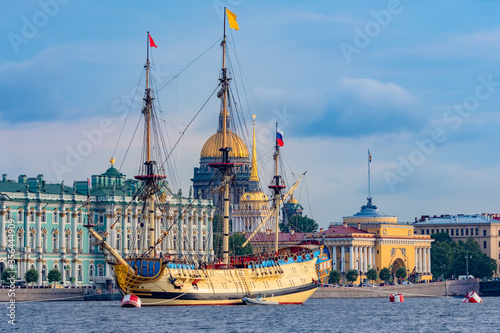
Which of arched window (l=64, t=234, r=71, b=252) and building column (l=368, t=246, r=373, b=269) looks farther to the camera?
building column (l=368, t=246, r=373, b=269)

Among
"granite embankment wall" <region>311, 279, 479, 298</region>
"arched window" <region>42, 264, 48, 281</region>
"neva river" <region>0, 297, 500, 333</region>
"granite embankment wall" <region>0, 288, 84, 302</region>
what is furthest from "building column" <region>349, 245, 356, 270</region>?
"neva river" <region>0, 297, 500, 333</region>

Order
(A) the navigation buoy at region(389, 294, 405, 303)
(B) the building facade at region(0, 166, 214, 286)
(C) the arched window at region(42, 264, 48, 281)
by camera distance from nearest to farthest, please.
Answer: (A) the navigation buoy at region(389, 294, 405, 303) < (B) the building facade at region(0, 166, 214, 286) < (C) the arched window at region(42, 264, 48, 281)

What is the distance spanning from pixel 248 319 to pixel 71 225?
2532 inches

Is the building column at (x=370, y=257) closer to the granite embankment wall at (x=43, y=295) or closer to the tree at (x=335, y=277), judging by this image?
the tree at (x=335, y=277)

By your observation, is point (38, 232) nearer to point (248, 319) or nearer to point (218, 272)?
point (218, 272)

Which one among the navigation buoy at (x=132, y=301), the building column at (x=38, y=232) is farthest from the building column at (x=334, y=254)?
the navigation buoy at (x=132, y=301)

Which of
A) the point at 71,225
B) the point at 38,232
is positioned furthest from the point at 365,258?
the point at 38,232

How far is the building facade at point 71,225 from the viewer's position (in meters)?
144

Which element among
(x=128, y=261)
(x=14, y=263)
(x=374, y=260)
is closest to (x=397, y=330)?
(x=128, y=261)

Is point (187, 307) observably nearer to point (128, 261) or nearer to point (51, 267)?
point (128, 261)

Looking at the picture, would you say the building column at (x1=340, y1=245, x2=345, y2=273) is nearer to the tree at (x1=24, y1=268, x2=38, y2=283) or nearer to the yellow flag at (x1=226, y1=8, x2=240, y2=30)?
the tree at (x1=24, y1=268, x2=38, y2=283)

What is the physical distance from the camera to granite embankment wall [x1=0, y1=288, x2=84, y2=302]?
12205cm

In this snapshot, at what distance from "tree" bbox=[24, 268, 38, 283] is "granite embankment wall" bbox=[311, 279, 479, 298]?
96.2 feet

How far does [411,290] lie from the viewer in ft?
531
